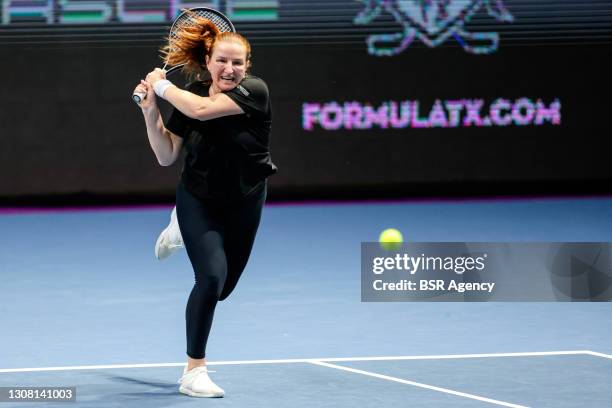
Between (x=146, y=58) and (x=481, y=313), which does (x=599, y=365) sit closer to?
(x=481, y=313)

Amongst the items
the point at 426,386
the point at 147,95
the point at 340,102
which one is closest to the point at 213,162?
the point at 147,95

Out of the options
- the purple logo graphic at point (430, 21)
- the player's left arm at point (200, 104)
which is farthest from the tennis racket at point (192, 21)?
the purple logo graphic at point (430, 21)

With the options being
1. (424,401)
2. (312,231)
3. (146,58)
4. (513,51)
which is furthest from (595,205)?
(424,401)

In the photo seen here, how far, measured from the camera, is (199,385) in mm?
5984

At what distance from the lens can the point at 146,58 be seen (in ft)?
46.9

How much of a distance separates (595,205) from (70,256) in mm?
5967

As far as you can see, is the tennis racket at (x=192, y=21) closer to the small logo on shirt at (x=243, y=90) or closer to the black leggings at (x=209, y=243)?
the small logo on shirt at (x=243, y=90)

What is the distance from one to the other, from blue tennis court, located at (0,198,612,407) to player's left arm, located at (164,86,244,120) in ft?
4.05

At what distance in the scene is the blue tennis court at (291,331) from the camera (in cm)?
620

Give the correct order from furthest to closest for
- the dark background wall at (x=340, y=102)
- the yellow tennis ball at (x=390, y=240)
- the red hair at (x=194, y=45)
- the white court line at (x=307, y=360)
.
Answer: the dark background wall at (x=340, y=102), the yellow tennis ball at (x=390, y=240), the white court line at (x=307, y=360), the red hair at (x=194, y=45)

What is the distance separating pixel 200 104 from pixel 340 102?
9.02 meters

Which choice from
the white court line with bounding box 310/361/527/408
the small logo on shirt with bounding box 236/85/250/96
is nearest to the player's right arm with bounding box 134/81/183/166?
the small logo on shirt with bounding box 236/85/250/96

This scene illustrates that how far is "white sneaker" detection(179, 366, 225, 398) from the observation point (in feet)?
19.6

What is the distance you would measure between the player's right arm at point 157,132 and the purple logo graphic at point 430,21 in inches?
343
